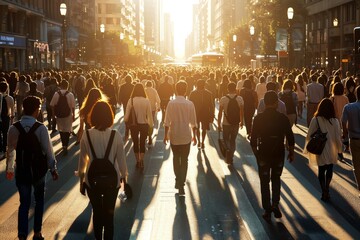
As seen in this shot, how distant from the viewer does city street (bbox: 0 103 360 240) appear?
897cm

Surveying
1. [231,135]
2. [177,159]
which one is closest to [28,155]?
[177,159]

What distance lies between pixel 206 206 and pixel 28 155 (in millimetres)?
3575

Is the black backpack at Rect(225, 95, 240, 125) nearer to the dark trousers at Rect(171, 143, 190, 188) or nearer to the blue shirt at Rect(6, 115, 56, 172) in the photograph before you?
the dark trousers at Rect(171, 143, 190, 188)

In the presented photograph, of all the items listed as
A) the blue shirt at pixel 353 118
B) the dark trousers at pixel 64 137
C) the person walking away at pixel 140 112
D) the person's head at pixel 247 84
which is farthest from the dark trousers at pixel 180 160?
the person's head at pixel 247 84

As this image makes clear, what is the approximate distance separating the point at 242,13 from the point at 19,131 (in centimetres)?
18008

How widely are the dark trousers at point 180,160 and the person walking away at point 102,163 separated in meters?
4.29

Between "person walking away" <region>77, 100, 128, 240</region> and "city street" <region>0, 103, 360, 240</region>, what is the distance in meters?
1.62

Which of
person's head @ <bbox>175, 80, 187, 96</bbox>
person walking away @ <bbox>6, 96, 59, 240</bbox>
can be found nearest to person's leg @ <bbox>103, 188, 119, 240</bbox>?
person walking away @ <bbox>6, 96, 59, 240</bbox>

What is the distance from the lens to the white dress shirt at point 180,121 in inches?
448

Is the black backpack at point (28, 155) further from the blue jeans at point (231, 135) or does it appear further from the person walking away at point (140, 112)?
the blue jeans at point (231, 135)

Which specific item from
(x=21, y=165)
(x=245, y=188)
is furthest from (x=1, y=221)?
(x=245, y=188)

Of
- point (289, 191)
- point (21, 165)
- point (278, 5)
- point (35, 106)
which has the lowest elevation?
point (289, 191)

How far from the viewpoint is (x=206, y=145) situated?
1916 cm

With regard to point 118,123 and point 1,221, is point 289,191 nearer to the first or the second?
point 1,221
